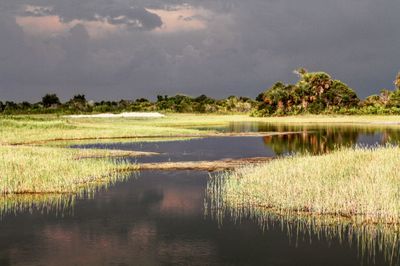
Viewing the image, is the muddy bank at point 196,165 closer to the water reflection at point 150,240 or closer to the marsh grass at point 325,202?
the marsh grass at point 325,202

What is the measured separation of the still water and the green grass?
1.72 m

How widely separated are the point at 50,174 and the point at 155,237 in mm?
12976

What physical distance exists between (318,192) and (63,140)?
4539 cm

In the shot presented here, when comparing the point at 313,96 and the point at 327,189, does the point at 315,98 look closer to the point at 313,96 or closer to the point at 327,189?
the point at 313,96

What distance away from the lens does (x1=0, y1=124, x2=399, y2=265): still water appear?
15930mm

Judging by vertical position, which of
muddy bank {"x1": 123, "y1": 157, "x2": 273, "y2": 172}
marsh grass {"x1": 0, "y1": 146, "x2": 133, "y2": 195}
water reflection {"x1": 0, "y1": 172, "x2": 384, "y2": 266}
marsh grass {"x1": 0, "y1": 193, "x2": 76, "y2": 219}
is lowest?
water reflection {"x1": 0, "y1": 172, "x2": 384, "y2": 266}

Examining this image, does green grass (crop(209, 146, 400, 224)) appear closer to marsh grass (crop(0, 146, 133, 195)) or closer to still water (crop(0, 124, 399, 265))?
still water (crop(0, 124, 399, 265))

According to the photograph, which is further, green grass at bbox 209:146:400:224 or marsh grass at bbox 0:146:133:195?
marsh grass at bbox 0:146:133:195

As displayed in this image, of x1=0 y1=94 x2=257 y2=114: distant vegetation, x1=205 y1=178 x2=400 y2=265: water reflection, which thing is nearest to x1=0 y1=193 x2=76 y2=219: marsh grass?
x1=205 y1=178 x2=400 y2=265: water reflection

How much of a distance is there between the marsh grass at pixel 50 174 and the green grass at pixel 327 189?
25.2 ft

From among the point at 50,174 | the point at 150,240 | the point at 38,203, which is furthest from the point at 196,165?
the point at 150,240

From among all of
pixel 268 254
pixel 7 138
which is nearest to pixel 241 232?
pixel 268 254

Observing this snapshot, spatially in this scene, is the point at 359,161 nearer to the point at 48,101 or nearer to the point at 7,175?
the point at 7,175

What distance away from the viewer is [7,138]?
5716cm
